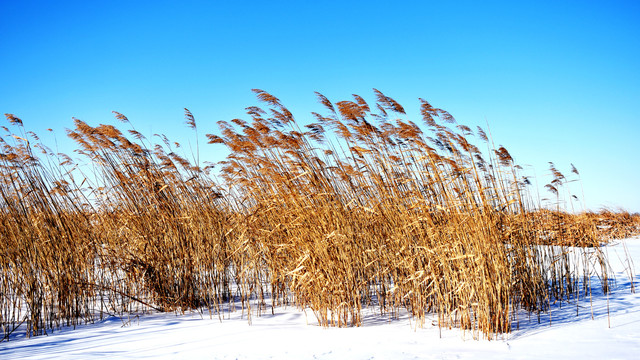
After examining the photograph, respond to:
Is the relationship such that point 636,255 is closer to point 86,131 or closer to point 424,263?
point 424,263

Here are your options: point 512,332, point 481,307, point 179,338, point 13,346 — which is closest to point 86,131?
point 13,346

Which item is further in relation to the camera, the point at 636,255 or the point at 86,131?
the point at 636,255

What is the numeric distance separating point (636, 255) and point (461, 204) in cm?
606

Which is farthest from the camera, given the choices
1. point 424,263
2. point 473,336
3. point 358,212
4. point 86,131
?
point 86,131

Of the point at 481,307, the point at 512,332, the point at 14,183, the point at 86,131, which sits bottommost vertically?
the point at 512,332

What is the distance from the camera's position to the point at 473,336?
2809mm

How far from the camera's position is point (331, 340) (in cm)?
291

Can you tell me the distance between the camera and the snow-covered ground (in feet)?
8.64

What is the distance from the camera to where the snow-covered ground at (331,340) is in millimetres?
2635

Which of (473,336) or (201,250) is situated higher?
(201,250)

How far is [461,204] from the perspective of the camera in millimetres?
3021

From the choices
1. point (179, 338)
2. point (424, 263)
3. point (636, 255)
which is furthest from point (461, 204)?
point (636, 255)

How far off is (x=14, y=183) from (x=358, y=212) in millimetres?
3432

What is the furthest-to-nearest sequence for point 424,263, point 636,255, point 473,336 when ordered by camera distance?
point 636,255
point 424,263
point 473,336
